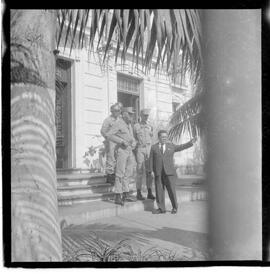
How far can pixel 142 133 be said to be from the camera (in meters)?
3.65

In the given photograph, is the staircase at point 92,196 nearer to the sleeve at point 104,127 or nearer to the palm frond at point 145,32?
the sleeve at point 104,127

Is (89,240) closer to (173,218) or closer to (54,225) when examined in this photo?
(54,225)

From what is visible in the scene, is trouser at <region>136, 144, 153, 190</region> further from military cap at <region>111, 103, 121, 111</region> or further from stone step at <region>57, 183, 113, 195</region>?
military cap at <region>111, 103, 121, 111</region>

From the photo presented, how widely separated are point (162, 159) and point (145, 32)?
55.7 inches

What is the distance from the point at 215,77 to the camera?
11.5 feet

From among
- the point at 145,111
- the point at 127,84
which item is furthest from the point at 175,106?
the point at 127,84

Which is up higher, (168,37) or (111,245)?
(168,37)

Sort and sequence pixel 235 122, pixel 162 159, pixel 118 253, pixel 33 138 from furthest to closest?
1. pixel 162 159
2. pixel 118 253
3. pixel 235 122
4. pixel 33 138

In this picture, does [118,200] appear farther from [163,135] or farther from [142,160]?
[163,135]

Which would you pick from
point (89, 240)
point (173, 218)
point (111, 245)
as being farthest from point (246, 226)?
point (89, 240)

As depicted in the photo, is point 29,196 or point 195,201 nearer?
point 29,196

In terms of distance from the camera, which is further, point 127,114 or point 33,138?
point 127,114

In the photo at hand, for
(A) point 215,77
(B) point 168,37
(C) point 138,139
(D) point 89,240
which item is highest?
(B) point 168,37
